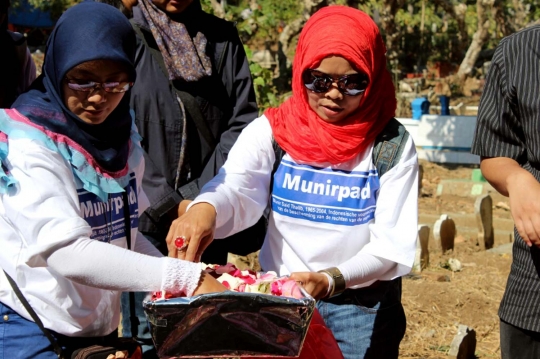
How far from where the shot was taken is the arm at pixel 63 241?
2205 mm

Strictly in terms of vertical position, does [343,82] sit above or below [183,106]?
above

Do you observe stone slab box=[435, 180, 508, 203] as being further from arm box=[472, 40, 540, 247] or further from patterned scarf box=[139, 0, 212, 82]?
arm box=[472, 40, 540, 247]

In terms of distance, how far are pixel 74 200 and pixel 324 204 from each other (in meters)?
0.95

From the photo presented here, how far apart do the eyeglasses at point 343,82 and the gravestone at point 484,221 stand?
4596 millimetres

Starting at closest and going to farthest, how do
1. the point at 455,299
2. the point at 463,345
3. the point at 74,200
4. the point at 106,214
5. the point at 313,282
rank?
the point at 74,200 < the point at 106,214 < the point at 313,282 < the point at 463,345 < the point at 455,299

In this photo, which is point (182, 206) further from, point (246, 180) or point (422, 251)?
point (422, 251)

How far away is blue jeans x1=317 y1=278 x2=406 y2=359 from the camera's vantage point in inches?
119

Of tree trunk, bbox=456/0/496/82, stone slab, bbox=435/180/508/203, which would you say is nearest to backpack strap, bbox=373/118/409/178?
stone slab, bbox=435/180/508/203

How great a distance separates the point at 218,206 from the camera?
9.17 ft

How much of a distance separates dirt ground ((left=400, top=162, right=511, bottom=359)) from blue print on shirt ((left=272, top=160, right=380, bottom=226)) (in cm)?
240

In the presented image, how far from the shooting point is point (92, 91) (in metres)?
2.41

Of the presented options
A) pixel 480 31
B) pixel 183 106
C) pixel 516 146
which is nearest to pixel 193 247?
pixel 516 146

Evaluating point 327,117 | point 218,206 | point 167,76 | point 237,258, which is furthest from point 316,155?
point 237,258

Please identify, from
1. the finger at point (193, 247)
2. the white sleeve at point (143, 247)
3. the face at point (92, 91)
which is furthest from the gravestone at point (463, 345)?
the face at point (92, 91)
